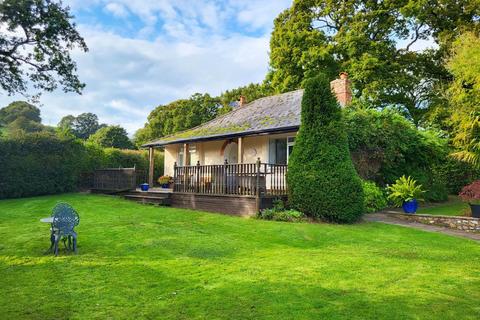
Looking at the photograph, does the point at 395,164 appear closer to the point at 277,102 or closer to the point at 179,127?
the point at 277,102

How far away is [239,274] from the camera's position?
5477mm

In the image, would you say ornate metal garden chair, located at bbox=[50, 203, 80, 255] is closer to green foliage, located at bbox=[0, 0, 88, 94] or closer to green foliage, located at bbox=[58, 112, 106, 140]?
green foliage, located at bbox=[0, 0, 88, 94]

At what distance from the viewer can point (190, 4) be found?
13641 millimetres

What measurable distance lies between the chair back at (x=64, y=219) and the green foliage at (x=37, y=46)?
11580 millimetres

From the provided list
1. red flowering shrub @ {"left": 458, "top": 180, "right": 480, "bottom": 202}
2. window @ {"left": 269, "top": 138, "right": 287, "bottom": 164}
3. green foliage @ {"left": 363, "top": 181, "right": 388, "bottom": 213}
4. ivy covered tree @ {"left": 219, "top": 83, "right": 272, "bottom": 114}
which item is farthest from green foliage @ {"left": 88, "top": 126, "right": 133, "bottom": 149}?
red flowering shrub @ {"left": 458, "top": 180, "right": 480, "bottom": 202}

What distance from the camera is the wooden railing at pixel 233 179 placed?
495 inches

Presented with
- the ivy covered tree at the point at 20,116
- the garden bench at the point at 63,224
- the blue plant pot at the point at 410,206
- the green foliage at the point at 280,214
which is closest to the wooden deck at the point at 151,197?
the green foliage at the point at 280,214

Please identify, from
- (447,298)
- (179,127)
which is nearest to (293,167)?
(447,298)

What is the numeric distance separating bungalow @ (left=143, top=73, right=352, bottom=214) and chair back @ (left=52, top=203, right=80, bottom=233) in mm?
6509

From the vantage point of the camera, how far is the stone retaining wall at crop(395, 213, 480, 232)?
11.1 m

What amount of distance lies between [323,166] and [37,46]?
14194 millimetres

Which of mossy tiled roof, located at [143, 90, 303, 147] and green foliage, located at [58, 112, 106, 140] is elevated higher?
green foliage, located at [58, 112, 106, 140]

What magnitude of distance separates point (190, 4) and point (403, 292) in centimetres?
1282

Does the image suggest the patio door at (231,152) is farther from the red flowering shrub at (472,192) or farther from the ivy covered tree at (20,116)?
the ivy covered tree at (20,116)
